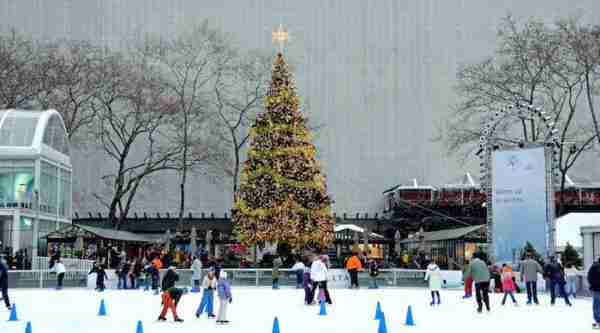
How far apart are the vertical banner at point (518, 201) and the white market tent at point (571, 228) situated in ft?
27.1

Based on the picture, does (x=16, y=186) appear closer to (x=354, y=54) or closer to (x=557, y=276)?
(x=354, y=54)

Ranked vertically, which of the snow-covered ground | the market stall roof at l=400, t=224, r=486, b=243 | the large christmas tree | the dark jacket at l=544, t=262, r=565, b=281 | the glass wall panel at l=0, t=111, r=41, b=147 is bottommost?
the snow-covered ground

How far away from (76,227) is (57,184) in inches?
300

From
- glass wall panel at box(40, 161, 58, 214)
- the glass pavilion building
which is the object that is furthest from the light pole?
glass wall panel at box(40, 161, 58, 214)

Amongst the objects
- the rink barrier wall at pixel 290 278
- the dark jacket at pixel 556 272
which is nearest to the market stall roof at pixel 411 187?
the rink barrier wall at pixel 290 278

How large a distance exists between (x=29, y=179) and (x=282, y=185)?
43.0 ft

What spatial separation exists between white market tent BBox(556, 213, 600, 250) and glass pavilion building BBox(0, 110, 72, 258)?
2300 centimetres

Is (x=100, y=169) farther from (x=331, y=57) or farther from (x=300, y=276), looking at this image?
(x=300, y=276)

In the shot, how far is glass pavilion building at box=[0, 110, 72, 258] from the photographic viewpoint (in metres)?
39.9

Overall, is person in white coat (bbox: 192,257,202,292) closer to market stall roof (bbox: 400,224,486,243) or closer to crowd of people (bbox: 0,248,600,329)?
crowd of people (bbox: 0,248,600,329)

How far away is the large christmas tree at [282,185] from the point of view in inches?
1426

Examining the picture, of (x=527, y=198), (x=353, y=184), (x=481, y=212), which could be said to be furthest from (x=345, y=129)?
(x=527, y=198)

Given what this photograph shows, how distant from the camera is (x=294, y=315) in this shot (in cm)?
1900

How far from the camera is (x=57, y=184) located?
44844 mm
